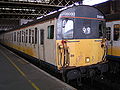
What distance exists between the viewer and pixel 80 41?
6527 millimetres

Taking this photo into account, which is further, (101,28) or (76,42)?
(101,28)

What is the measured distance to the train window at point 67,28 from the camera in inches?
251

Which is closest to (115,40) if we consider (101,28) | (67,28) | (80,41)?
(101,28)

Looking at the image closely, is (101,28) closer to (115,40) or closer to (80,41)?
(80,41)

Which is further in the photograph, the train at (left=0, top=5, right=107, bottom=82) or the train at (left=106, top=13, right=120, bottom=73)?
the train at (left=106, top=13, right=120, bottom=73)

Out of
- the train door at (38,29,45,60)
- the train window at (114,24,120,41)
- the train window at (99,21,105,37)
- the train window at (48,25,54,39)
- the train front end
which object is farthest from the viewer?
the train window at (114,24,120,41)

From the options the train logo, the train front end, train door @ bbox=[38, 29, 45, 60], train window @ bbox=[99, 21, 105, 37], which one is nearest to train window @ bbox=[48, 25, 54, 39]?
the train front end

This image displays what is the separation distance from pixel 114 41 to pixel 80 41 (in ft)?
11.2

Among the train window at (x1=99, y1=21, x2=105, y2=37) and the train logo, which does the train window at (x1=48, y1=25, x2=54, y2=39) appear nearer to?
the train logo

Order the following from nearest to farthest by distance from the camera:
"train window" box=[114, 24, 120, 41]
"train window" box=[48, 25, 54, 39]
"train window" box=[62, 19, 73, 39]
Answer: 1. "train window" box=[62, 19, 73, 39]
2. "train window" box=[48, 25, 54, 39]
3. "train window" box=[114, 24, 120, 41]

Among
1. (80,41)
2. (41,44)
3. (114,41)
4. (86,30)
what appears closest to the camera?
(80,41)

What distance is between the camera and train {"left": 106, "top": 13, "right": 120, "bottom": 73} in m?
8.94

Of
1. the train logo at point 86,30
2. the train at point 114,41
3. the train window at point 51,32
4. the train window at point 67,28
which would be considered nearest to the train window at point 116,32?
the train at point 114,41

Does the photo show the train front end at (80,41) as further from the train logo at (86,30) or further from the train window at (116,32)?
the train window at (116,32)
